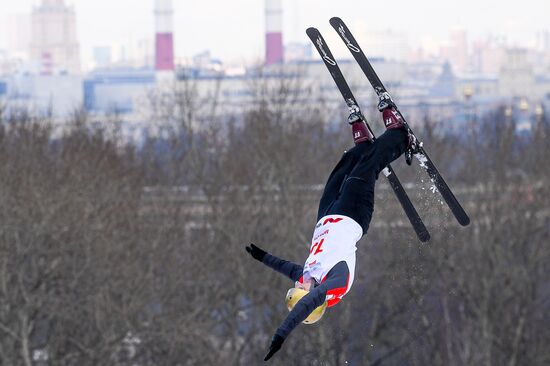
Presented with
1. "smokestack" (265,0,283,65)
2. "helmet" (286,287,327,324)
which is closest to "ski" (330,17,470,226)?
"helmet" (286,287,327,324)

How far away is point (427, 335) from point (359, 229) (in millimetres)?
27857

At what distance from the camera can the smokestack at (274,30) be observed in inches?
7377

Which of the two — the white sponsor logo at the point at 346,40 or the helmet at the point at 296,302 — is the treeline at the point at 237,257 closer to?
the white sponsor logo at the point at 346,40

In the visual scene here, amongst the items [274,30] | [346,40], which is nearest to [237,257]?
[346,40]

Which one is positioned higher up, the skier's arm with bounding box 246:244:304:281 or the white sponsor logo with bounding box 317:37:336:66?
the white sponsor logo with bounding box 317:37:336:66

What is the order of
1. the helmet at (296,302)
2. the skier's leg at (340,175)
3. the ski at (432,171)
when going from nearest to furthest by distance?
the helmet at (296,302)
the skier's leg at (340,175)
the ski at (432,171)

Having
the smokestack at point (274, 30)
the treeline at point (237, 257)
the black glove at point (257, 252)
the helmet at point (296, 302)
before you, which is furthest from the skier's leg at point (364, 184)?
the smokestack at point (274, 30)

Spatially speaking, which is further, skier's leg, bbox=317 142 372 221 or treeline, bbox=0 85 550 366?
treeline, bbox=0 85 550 366

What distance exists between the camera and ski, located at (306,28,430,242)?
11219 mm

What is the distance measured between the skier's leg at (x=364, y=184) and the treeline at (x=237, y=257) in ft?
56.3

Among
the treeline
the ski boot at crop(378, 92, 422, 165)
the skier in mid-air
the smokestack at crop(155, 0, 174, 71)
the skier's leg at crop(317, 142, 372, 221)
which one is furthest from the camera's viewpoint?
the smokestack at crop(155, 0, 174, 71)

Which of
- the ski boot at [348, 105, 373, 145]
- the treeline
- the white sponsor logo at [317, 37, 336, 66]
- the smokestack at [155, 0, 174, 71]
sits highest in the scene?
the white sponsor logo at [317, 37, 336, 66]

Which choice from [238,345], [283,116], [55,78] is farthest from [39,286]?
[55,78]

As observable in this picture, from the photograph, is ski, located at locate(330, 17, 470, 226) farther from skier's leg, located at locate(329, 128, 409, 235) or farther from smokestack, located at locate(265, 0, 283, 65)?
smokestack, located at locate(265, 0, 283, 65)
